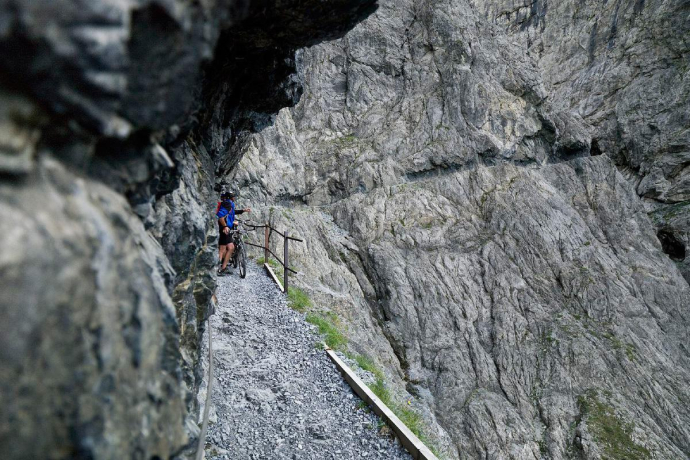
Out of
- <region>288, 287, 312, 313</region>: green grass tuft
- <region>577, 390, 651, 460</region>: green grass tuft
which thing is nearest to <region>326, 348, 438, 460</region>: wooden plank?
<region>288, 287, 312, 313</region>: green grass tuft

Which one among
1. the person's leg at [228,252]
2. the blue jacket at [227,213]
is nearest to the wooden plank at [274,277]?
the person's leg at [228,252]

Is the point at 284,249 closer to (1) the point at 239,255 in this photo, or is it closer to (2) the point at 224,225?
(2) the point at 224,225

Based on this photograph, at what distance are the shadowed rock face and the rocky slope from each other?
15.6 meters

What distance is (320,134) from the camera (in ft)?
132

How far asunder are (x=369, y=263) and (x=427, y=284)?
4790mm

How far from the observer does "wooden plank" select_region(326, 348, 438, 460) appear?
627 centimetres

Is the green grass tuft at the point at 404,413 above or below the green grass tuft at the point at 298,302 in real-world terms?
below

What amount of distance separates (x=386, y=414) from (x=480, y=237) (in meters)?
27.8

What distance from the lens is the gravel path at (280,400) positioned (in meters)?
6.69

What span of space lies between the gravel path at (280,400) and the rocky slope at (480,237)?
325 inches

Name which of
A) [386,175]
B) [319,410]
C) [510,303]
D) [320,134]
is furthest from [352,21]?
[320,134]

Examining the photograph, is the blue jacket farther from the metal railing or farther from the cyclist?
the metal railing

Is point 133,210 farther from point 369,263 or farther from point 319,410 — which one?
point 369,263

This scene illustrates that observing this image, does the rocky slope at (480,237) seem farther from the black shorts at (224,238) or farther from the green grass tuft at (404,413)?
the green grass tuft at (404,413)
